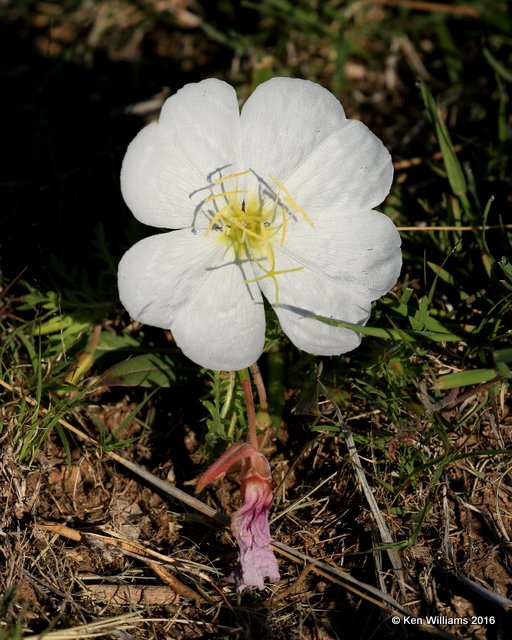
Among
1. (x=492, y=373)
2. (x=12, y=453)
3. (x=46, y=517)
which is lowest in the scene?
(x=46, y=517)

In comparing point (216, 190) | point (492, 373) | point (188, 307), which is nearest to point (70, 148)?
point (216, 190)

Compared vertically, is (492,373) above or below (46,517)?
above

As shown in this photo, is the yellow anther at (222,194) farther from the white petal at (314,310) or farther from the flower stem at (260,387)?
the flower stem at (260,387)

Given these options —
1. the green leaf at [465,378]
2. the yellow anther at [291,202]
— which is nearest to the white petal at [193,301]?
the yellow anther at [291,202]

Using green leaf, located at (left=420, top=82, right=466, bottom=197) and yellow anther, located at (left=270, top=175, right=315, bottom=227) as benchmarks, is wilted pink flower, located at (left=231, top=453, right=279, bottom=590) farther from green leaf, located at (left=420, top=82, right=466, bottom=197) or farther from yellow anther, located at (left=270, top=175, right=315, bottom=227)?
green leaf, located at (left=420, top=82, right=466, bottom=197)

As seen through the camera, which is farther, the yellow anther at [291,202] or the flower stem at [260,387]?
the flower stem at [260,387]

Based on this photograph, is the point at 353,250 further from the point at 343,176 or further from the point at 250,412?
the point at 250,412

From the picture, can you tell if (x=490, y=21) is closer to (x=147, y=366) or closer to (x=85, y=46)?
(x=85, y=46)
